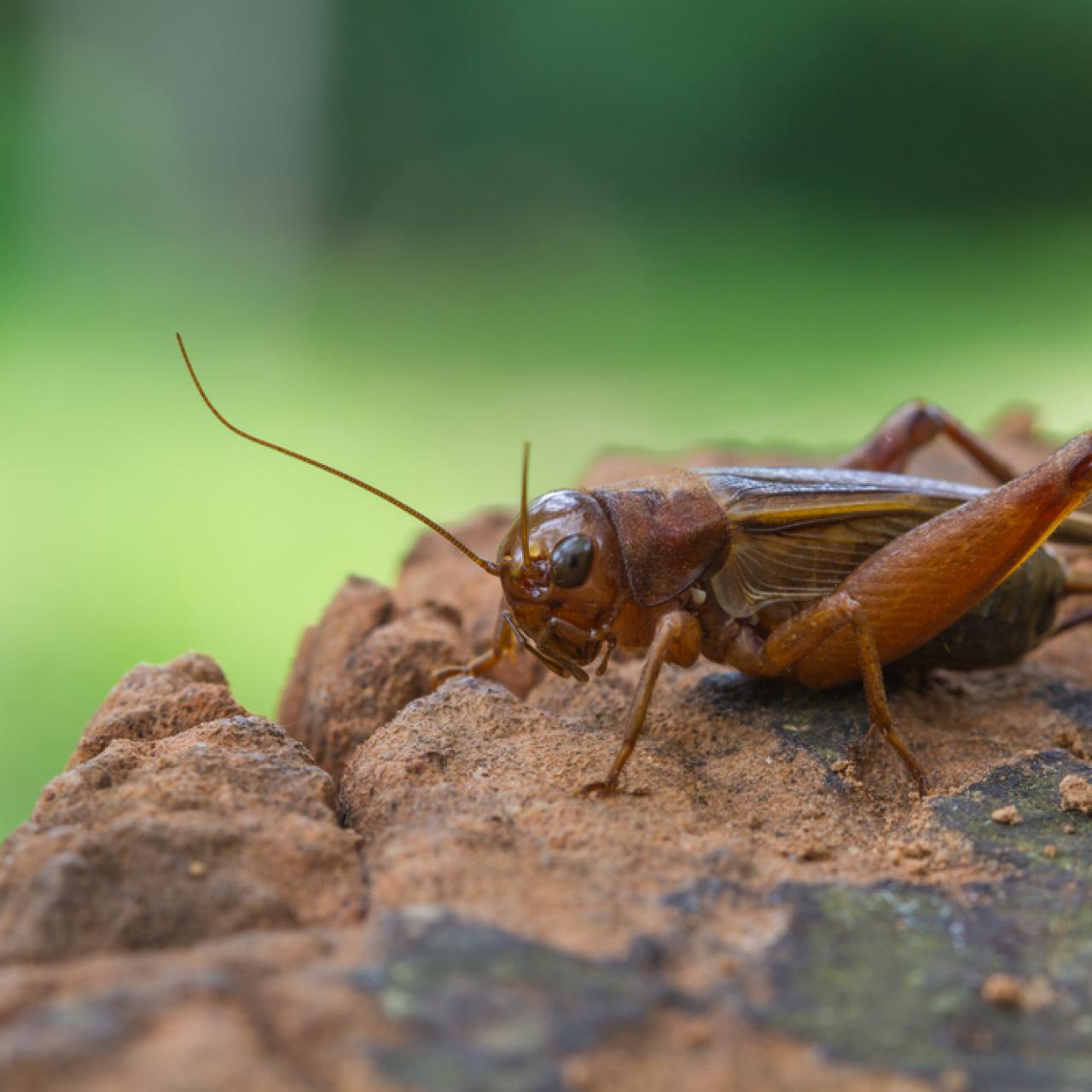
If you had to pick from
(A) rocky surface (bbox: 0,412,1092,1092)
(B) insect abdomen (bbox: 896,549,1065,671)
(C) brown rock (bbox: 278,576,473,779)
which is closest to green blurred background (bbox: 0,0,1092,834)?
(C) brown rock (bbox: 278,576,473,779)

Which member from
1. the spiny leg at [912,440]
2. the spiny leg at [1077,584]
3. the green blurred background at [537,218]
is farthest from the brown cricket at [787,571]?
the green blurred background at [537,218]

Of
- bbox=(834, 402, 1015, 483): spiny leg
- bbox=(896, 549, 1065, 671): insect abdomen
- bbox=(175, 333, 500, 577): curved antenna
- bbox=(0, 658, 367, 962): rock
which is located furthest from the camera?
bbox=(834, 402, 1015, 483): spiny leg

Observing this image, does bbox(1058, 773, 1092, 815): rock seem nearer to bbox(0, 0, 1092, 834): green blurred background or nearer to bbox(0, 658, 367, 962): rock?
bbox(0, 658, 367, 962): rock

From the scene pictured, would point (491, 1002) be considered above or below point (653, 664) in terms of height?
below

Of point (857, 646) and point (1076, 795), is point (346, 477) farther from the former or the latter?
point (1076, 795)

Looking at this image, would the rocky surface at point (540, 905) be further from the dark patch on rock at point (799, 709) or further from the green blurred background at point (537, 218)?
the green blurred background at point (537, 218)

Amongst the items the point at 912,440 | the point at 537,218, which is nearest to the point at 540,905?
the point at 912,440
